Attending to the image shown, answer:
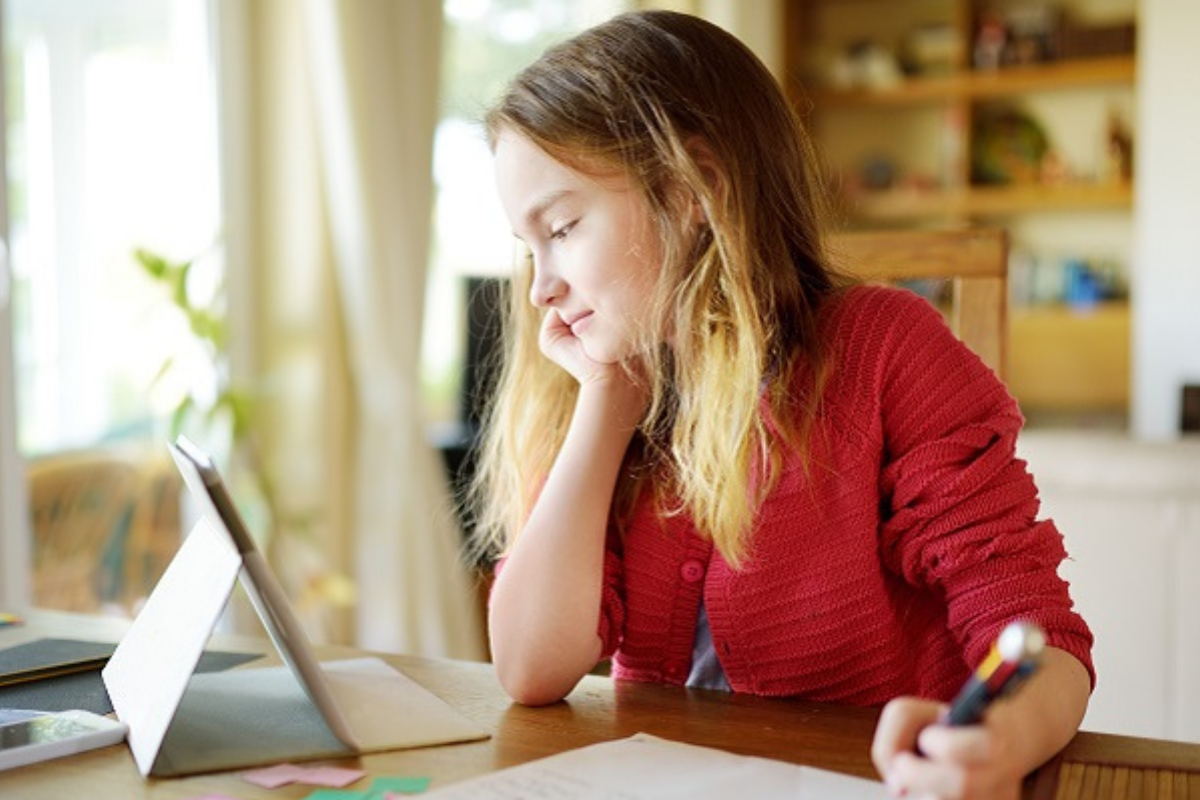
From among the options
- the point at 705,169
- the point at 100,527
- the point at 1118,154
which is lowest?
the point at 100,527

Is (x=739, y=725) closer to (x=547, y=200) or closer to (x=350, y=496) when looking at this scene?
(x=547, y=200)

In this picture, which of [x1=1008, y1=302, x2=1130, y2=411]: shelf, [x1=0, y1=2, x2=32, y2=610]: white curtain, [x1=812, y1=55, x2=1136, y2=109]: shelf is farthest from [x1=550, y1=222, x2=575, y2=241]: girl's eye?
[x1=812, y1=55, x2=1136, y2=109]: shelf

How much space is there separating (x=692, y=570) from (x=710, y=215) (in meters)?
0.29

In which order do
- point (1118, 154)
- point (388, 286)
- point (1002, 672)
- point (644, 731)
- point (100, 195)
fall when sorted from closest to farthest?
point (1002, 672) < point (644, 731) < point (100, 195) < point (388, 286) < point (1118, 154)

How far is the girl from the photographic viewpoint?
106 cm

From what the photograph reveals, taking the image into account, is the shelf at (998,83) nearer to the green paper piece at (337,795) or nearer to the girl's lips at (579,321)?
the girl's lips at (579,321)

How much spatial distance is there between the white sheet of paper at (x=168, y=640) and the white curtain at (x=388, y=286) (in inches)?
74.8

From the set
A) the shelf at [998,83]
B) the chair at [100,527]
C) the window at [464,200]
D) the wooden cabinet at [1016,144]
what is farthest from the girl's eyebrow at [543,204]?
the shelf at [998,83]

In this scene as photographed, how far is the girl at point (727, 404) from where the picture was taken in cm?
106

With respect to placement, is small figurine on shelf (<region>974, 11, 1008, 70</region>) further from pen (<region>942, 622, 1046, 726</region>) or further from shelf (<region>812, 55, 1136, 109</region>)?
pen (<region>942, 622, 1046, 726</region>)

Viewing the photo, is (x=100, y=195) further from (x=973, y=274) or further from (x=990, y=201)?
(x=990, y=201)

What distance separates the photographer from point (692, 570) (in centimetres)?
111

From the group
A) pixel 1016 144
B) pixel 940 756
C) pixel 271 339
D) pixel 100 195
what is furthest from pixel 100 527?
pixel 1016 144

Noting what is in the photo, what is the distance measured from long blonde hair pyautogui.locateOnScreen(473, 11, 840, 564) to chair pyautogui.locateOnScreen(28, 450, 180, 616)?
1.78 meters
